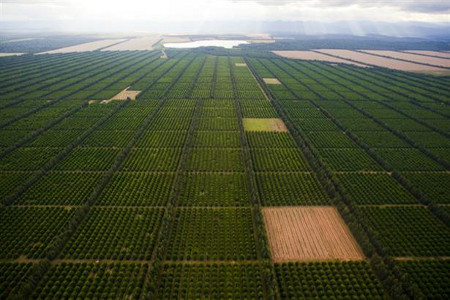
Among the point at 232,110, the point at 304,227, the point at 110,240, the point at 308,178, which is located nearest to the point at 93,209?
the point at 110,240

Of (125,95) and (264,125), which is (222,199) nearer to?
(264,125)

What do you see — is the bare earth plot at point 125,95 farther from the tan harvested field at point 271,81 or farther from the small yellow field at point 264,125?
the tan harvested field at point 271,81

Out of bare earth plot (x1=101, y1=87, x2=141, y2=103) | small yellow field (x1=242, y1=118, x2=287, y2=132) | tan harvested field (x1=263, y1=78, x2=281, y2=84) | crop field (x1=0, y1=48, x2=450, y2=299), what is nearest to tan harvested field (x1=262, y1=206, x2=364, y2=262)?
crop field (x1=0, y1=48, x2=450, y2=299)

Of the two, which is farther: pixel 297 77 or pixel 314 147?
Answer: pixel 297 77

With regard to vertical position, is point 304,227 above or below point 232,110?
below

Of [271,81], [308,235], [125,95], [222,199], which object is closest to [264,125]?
[222,199]

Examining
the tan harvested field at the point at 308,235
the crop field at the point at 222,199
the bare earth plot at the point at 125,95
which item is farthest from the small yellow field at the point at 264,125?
the bare earth plot at the point at 125,95

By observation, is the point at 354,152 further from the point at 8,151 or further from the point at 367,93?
the point at 8,151
